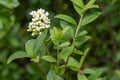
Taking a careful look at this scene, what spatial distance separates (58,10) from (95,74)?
96cm

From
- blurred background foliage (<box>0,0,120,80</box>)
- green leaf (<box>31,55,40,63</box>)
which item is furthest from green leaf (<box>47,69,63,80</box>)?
blurred background foliage (<box>0,0,120,80</box>)

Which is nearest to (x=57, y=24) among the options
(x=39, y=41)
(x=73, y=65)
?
(x=73, y=65)

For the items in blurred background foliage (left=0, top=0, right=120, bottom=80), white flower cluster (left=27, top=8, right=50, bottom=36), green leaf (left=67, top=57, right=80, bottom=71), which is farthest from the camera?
blurred background foliage (left=0, top=0, right=120, bottom=80)

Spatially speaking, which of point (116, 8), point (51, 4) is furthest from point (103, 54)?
point (51, 4)

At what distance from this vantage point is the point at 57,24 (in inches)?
83.0

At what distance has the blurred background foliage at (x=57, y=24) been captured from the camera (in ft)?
7.23

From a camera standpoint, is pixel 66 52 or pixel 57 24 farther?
pixel 57 24

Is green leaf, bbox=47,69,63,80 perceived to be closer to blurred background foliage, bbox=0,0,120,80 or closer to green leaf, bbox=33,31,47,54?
green leaf, bbox=33,31,47,54

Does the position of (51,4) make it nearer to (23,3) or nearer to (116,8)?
(23,3)

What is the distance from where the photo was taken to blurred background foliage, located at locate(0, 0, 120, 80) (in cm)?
221

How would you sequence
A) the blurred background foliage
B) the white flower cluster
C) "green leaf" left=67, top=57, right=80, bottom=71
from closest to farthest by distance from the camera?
1. the white flower cluster
2. "green leaf" left=67, top=57, right=80, bottom=71
3. the blurred background foliage

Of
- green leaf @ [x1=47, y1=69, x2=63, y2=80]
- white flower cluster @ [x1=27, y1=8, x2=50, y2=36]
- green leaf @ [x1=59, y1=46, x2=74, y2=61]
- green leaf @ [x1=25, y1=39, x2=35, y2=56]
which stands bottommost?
green leaf @ [x1=47, y1=69, x2=63, y2=80]

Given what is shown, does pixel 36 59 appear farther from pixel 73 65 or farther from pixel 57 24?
pixel 57 24

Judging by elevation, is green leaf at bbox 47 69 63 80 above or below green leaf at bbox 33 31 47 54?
below
